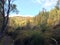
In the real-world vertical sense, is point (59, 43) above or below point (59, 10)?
below

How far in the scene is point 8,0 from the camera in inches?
867

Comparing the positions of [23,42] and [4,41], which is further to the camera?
[4,41]

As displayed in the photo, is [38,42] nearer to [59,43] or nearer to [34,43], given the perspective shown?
[34,43]

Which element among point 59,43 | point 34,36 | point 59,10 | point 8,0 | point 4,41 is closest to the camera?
point 8,0

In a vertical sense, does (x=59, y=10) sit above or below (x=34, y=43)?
above

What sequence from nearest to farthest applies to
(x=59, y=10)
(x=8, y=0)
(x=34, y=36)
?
(x=8, y=0)
(x=34, y=36)
(x=59, y=10)

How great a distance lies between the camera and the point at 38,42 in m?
22.8

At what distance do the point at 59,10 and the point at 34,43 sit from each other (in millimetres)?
33553

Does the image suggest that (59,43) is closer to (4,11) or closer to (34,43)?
(34,43)

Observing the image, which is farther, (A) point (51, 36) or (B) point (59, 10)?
(B) point (59, 10)

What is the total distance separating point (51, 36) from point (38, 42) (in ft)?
13.4

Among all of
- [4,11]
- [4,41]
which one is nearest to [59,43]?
[4,11]

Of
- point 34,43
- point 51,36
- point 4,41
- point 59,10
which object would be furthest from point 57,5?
point 34,43

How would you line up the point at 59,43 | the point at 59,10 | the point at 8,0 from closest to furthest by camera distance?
the point at 8,0 → the point at 59,43 → the point at 59,10
